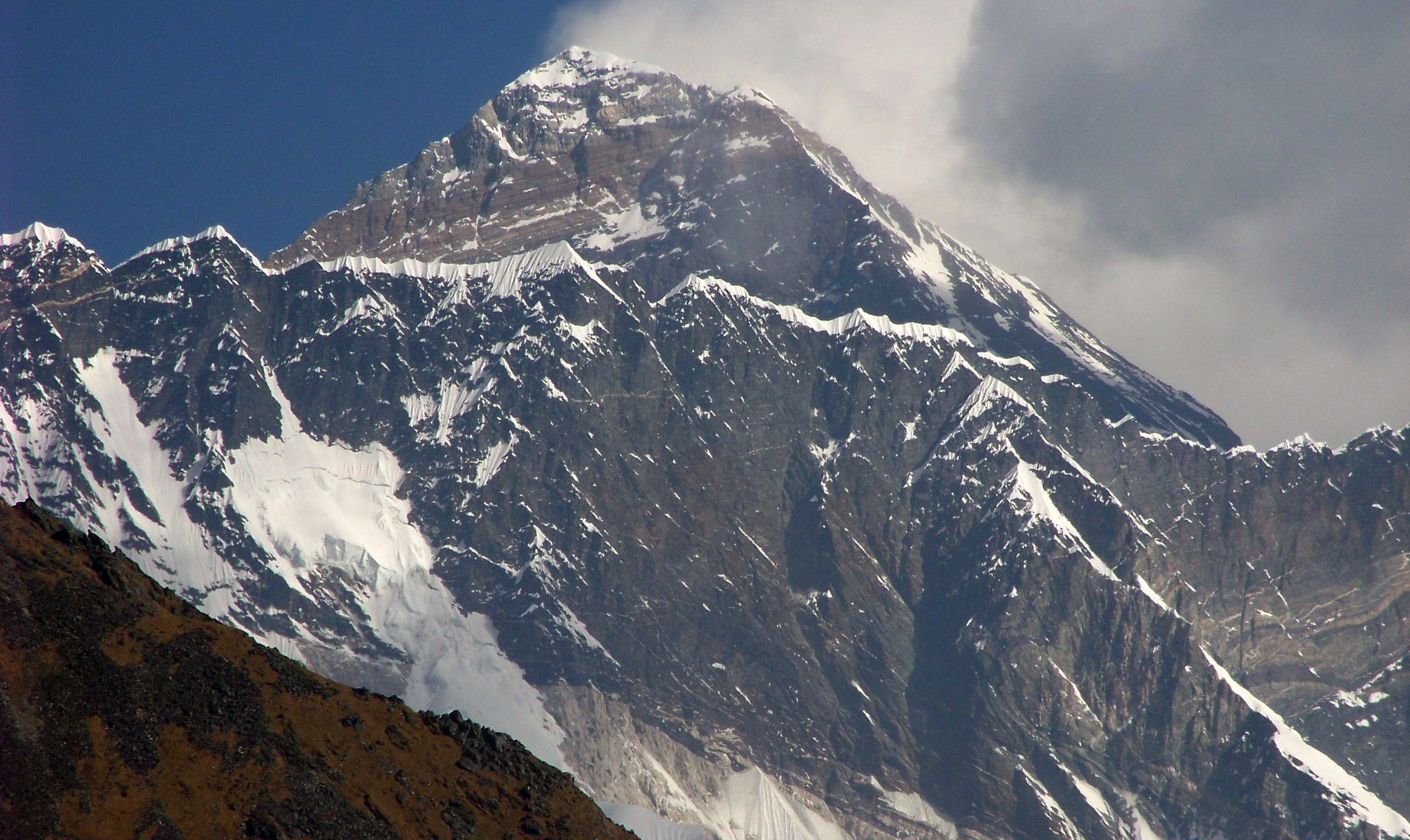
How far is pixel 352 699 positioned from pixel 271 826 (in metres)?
24.3

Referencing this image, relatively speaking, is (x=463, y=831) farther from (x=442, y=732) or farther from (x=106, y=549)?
(x=106, y=549)

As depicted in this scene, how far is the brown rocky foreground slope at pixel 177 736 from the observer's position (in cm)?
15738

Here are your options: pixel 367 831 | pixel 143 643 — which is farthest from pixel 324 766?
pixel 143 643

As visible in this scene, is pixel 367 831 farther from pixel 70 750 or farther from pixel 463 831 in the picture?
pixel 70 750

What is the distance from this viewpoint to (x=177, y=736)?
16562 cm

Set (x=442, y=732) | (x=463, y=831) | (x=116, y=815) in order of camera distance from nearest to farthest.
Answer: (x=116, y=815), (x=463, y=831), (x=442, y=732)

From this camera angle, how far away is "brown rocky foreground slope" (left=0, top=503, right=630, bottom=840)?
157m

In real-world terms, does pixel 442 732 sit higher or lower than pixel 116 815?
higher

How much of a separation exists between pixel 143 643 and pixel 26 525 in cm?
1877

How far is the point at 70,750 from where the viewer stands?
519 ft

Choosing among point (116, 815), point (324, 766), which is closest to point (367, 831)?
point (324, 766)

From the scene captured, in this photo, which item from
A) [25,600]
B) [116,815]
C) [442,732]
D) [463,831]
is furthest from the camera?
[442,732]

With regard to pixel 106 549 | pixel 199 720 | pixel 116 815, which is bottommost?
pixel 116 815

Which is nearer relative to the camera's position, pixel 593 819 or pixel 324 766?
pixel 324 766
